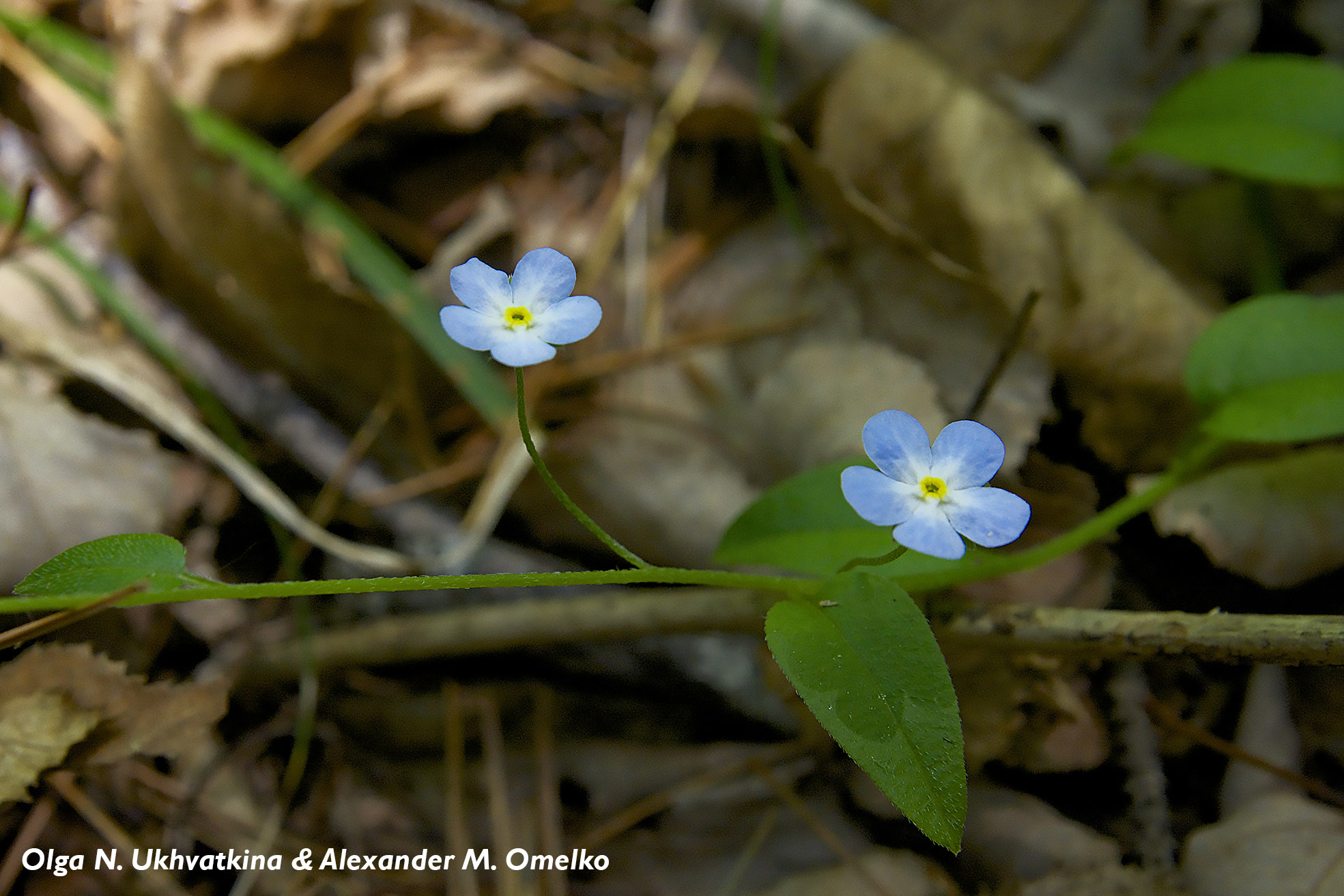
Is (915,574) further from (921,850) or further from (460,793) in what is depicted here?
(460,793)

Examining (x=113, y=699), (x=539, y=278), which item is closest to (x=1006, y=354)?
(x=539, y=278)

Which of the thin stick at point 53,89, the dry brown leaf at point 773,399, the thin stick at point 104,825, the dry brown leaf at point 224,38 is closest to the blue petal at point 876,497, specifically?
the dry brown leaf at point 773,399

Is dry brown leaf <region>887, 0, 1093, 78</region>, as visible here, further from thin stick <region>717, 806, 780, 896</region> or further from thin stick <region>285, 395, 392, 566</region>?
thin stick <region>717, 806, 780, 896</region>

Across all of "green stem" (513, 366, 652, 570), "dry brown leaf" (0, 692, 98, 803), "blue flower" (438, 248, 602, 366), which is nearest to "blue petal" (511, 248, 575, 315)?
"blue flower" (438, 248, 602, 366)

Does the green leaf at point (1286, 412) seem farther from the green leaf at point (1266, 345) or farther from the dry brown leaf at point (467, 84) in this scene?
the dry brown leaf at point (467, 84)

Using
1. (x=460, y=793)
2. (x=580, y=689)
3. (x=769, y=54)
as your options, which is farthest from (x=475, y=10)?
(x=460, y=793)

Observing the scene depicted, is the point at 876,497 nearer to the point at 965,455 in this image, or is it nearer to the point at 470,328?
the point at 965,455
